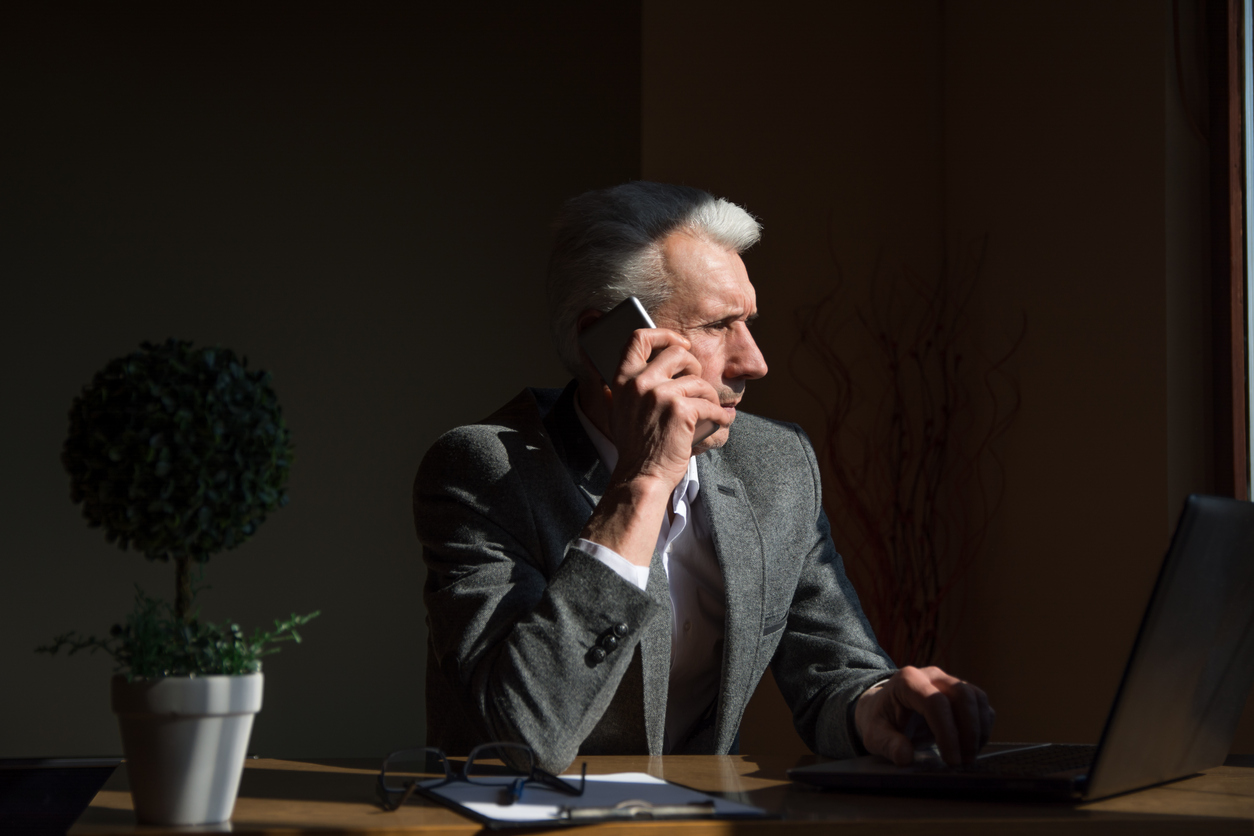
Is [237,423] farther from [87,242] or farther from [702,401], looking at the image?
[87,242]

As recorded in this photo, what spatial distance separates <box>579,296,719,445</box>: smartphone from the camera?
1.47 meters

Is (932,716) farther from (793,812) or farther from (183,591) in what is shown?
(183,591)

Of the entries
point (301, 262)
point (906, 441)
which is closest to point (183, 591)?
point (906, 441)

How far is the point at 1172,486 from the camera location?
7.27 ft

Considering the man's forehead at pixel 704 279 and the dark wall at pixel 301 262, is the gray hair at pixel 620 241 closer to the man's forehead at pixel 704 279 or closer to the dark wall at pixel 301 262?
the man's forehead at pixel 704 279

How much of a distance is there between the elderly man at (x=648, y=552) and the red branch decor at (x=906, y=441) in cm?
137

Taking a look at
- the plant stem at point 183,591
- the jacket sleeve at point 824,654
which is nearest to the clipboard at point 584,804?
the plant stem at point 183,591

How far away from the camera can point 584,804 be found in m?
0.88

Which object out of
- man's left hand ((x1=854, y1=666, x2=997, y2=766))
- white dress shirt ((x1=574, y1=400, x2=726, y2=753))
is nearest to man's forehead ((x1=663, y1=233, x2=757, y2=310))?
white dress shirt ((x1=574, y1=400, x2=726, y2=753))

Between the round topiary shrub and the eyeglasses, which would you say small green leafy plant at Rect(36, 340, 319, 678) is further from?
the eyeglasses

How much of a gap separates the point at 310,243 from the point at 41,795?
1912mm

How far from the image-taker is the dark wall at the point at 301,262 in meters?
3.58

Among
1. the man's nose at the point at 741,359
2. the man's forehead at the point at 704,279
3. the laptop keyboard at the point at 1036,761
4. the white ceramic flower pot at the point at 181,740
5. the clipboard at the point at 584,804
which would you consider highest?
the man's forehead at the point at 704,279

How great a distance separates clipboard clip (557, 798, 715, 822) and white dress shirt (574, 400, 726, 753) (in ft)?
2.25
